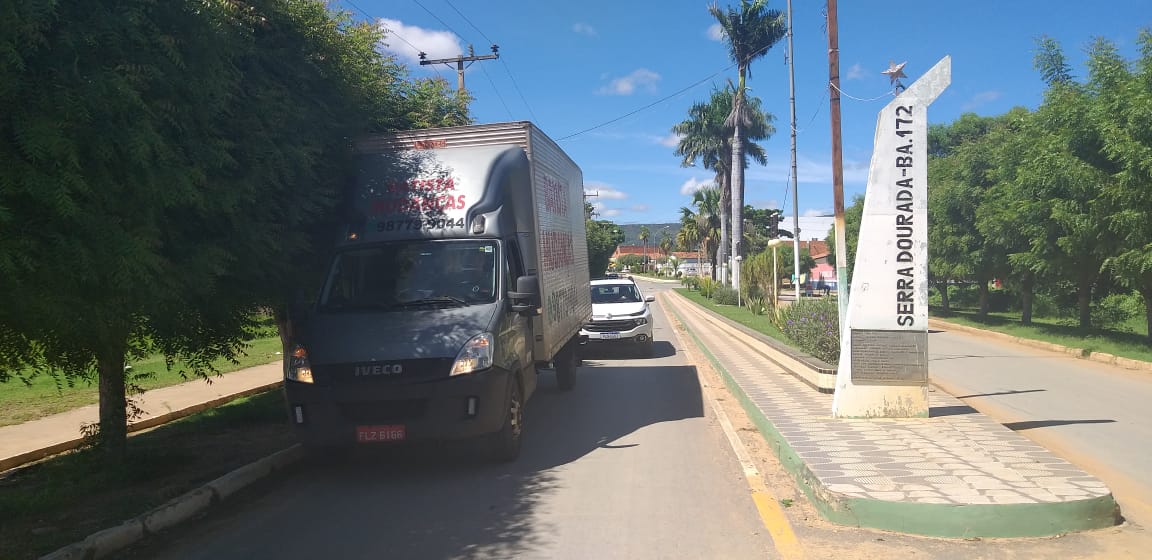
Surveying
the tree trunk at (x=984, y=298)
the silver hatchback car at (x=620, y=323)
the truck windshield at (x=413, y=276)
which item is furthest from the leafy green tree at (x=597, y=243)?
the truck windshield at (x=413, y=276)

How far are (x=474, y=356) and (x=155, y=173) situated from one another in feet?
9.53

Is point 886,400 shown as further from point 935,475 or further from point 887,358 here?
point 935,475

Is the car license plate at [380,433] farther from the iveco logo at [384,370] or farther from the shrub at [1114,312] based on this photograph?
the shrub at [1114,312]

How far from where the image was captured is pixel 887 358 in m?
8.06

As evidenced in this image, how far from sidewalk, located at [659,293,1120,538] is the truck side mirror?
8.91 ft

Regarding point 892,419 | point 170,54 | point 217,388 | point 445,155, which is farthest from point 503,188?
point 217,388

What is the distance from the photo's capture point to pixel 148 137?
4.66 meters

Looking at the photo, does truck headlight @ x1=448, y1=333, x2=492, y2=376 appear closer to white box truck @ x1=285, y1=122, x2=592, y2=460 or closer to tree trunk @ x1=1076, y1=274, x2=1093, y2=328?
white box truck @ x1=285, y1=122, x2=592, y2=460

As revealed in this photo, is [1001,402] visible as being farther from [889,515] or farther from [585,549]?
[585,549]

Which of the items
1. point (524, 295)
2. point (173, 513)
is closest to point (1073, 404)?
point (524, 295)

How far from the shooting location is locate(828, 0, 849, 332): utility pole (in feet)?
31.3

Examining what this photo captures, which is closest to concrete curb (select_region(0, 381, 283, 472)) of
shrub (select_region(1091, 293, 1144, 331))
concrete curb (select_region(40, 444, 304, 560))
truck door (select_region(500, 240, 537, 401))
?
concrete curb (select_region(40, 444, 304, 560))

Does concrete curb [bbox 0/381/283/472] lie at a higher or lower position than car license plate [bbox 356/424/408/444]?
lower

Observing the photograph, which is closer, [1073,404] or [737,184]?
[1073,404]
